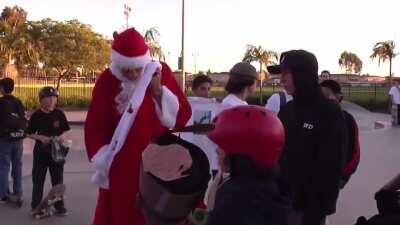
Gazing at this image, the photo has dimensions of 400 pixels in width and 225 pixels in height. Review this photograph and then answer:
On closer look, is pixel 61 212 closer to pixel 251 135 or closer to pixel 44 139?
pixel 44 139

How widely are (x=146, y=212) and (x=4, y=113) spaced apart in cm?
552

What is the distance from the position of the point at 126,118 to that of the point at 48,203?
353cm

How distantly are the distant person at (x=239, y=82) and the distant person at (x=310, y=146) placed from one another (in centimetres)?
134

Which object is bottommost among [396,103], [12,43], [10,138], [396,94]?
[396,103]

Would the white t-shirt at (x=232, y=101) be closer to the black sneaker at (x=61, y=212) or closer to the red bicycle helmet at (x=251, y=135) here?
the red bicycle helmet at (x=251, y=135)

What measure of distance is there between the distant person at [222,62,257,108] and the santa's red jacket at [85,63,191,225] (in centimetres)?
109

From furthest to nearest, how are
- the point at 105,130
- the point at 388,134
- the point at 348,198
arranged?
1. the point at 388,134
2. the point at 348,198
3. the point at 105,130

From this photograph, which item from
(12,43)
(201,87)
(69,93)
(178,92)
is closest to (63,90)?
(69,93)

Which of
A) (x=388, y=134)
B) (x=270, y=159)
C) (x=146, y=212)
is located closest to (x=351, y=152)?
(x=270, y=159)

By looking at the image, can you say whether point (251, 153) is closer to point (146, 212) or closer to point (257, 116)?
point (257, 116)

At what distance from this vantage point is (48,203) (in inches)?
257

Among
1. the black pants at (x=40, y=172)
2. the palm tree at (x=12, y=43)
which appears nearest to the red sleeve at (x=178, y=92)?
the black pants at (x=40, y=172)

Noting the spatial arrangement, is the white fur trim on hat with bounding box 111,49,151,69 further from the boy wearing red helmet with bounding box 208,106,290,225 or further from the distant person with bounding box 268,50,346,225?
the boy wearing red helmet with bounding box 208,106,290,225

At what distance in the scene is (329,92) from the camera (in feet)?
16.8
